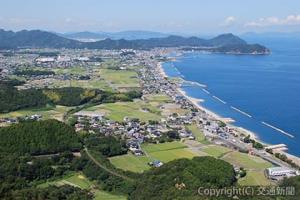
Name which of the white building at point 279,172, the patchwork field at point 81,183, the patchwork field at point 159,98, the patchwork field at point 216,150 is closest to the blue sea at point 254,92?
the patchwork field at point 159,98

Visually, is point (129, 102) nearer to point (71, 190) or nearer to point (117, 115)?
point (117, 115)

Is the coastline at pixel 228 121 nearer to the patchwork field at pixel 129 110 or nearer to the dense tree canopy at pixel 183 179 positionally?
the patchwork field at pixel 129 110

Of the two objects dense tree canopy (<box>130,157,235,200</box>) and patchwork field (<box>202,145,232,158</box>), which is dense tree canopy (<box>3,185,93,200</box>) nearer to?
dense tree canopy (<box>130,157,235,200</box>)

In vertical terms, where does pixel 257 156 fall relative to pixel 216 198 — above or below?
below

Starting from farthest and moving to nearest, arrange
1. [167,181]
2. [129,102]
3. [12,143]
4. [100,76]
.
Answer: [100,76], [129,102], [12,143], [167,181]

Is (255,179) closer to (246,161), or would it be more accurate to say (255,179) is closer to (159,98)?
(246,161)

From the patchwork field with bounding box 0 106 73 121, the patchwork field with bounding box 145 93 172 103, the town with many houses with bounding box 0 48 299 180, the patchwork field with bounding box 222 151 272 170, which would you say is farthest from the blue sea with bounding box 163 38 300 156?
the patchwork field with bounding box 0 106 73 121

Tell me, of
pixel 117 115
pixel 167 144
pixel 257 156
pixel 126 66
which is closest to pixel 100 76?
pixel 126 66
